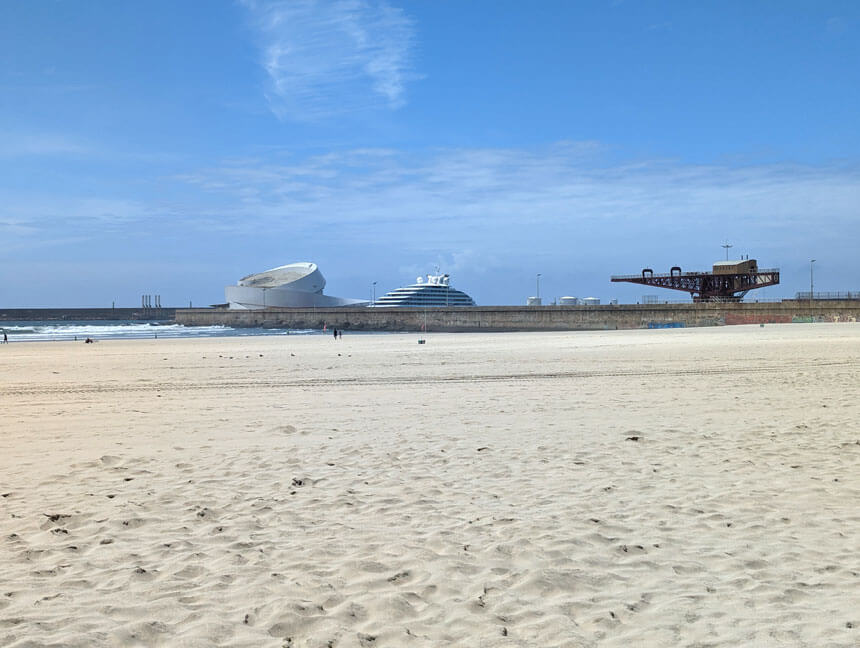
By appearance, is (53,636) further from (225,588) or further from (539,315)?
(539,315)

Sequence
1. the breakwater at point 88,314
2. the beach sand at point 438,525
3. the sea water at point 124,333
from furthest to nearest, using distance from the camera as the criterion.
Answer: the breakwater at point 88,314 < the sea water at point 124,333 < the beach sand at point 438,525

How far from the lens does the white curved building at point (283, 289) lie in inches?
3885

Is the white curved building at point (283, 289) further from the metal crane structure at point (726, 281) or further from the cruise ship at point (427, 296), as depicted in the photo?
the metal crane structure at point (726, 281)

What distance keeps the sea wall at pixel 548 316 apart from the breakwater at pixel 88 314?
2171 inches

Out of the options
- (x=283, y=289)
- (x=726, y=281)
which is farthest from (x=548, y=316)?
(x=283, y=289)

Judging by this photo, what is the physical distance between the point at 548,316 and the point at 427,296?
33.9 m

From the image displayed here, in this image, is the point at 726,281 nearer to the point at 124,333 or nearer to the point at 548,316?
the point at 548,316

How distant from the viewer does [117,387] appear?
12.1 meters

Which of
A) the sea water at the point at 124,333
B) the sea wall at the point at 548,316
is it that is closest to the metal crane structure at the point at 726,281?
the sea wall at the point at 548,316

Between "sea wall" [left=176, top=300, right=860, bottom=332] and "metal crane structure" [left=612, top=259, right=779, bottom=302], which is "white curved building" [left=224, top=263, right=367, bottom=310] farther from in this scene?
"metal crane structure" [left=612, top=259, right=779, bottom=302]

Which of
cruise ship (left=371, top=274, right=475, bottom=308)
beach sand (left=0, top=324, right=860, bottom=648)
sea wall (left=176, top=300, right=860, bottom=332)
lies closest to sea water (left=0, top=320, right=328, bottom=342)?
sea wall (left=176, top=300, right=860, bottom=332)

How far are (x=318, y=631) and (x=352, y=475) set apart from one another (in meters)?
2.48

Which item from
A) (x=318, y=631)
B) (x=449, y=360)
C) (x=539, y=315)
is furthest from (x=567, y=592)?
(x=539, y=315)

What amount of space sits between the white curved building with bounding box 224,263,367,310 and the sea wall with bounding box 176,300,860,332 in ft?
52.4
